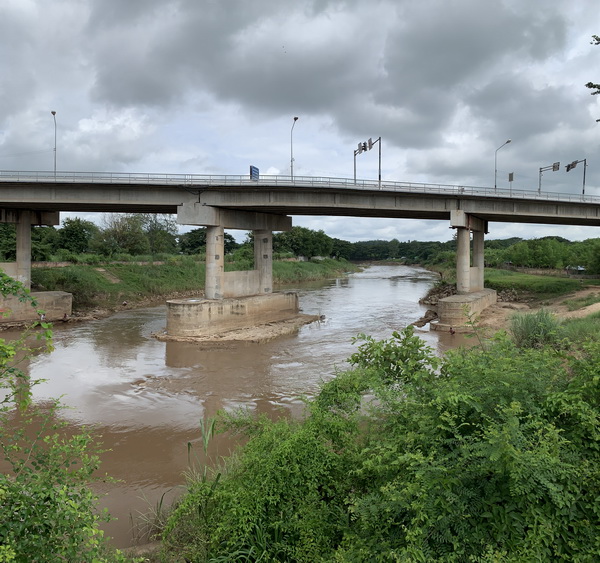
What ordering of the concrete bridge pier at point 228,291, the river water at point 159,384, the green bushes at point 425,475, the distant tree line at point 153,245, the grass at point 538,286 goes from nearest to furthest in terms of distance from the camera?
the green bushes at point 425,475 < the river water at point 159,384 < the concrete bridge pier at point 228,291 < the grass at point 538,286 < the distant tree line at point 153,245

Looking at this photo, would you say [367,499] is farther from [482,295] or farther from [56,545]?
[482,295]

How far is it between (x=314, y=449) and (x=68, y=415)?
12880 millimetres

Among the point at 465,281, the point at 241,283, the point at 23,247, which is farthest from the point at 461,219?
the point at 23,247

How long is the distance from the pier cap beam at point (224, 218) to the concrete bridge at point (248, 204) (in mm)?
72

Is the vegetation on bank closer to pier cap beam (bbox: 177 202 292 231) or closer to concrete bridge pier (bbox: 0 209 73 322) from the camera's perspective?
concrete bridge pier (bbox: 0 209 73 322)

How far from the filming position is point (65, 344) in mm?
28266

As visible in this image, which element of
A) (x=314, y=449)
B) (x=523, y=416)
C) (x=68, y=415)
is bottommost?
(x=68, y=415)

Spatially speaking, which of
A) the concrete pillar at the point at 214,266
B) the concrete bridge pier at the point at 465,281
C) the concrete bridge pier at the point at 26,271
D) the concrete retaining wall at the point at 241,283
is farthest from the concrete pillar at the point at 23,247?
the concrete bridge pier at the point at 465,281

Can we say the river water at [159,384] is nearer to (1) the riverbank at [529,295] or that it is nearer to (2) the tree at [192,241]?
(1) the riverbank at [529,295]

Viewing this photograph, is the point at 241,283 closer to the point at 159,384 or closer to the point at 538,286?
the point at 159,384

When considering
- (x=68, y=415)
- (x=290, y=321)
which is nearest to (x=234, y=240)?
(x=290, y=321)

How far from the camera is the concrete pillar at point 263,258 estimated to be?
38906mm

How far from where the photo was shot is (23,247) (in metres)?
37.2

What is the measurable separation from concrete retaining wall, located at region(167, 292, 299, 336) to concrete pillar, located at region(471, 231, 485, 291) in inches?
712
